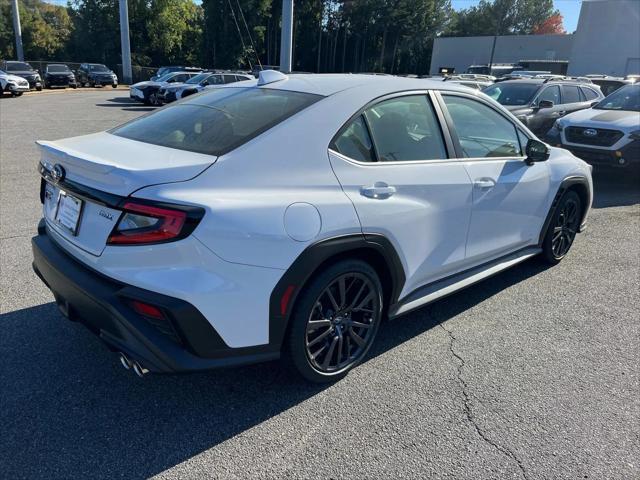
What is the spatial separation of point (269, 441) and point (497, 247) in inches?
93.9

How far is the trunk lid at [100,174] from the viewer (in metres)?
2.36

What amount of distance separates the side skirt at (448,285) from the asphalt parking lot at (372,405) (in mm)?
330

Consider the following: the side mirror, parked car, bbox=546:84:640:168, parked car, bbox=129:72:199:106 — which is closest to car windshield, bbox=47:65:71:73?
parked car, bbox=129:72:199:106

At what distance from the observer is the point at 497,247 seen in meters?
4.03

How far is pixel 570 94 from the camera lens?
12016 mm

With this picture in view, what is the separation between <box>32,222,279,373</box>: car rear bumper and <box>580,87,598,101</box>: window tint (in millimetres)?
12506

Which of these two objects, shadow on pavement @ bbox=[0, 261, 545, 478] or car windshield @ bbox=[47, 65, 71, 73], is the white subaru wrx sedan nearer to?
shadow on pavement @ bbox=[0, 261, 545, 478]

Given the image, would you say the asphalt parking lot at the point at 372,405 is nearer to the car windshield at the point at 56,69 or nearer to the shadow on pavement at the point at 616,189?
the shadow on pavement at the point at 616,189

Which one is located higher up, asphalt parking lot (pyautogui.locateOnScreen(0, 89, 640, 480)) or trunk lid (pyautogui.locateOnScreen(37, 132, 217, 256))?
trunk lid (pyautogui.locateOnScreen(37, 132, 217, 256))

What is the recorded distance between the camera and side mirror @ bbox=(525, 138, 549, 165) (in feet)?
13.5

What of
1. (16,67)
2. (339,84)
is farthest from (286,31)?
(339,84)

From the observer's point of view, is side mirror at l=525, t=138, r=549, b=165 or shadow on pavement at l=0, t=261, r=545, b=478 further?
side mirror at l=525, t=138, r=549, b=165

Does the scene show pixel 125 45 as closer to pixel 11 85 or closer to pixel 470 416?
pixel 11 85

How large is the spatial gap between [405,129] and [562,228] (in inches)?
98.3
